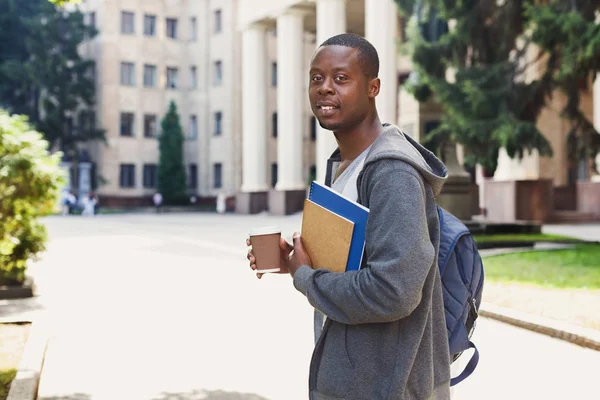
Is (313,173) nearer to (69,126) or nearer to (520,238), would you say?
(69,126)

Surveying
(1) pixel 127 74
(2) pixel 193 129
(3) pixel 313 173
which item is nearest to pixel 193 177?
(2) pixel 193 129

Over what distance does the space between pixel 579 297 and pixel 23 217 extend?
709 centimetres

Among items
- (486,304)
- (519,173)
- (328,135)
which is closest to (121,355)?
(486,304)

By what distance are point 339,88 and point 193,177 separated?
6353 cm

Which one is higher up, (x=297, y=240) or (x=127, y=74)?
(x=127, y=74)

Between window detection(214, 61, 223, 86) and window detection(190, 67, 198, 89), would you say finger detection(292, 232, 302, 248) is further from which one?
window detection(190, 67, 198, 89)

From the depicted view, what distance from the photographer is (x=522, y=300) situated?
10.7 metres

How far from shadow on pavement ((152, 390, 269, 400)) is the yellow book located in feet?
11.9

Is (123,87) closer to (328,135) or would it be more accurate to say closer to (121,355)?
(328,135)

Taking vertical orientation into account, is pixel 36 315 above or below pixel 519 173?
below

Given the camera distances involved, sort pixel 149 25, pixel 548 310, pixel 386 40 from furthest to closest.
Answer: pixel 149 25 → pixel 386 40 → pixel 548 310

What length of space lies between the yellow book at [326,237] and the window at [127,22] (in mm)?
62924

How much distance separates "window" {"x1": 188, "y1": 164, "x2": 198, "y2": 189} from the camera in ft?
214

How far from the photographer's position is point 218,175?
6319cm
